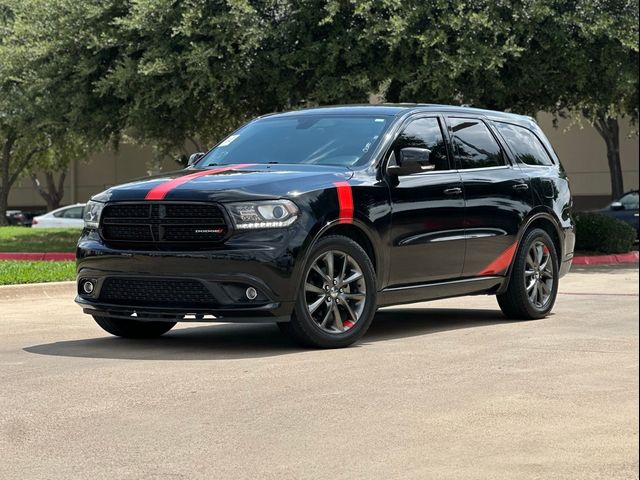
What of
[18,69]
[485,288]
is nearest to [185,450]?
[485,288]

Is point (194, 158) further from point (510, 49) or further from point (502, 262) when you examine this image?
point (510, 49)

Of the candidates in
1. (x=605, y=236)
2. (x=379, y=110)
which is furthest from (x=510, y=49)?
(x=379, y=110)

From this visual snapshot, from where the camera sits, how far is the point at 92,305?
9.70 metres

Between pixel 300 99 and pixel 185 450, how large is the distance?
1938cm

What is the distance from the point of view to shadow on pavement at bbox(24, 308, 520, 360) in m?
9.44

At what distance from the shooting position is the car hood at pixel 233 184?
9.07 metres

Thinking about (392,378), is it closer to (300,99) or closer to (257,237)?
(257,237)

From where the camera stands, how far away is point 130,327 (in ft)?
→ 34.2

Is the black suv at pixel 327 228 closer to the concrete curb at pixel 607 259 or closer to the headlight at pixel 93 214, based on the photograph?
the headlight at pixel 93 214

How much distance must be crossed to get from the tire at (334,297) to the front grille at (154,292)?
0.70m

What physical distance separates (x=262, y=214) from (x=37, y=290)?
24.2ft

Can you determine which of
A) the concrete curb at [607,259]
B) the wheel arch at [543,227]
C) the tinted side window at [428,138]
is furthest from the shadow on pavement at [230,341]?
the concrete curb at [607,259]

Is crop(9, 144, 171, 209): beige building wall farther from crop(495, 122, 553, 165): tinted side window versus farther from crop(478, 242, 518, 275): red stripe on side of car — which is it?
crop(478, 242, 518, 275): red stripe on side of car

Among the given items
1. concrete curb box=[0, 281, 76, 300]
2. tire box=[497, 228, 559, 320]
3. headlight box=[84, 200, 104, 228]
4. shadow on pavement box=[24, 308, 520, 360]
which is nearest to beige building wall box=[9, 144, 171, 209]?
concrete curb box=[0, 281, 76, 300]
